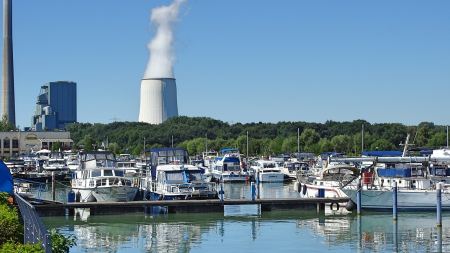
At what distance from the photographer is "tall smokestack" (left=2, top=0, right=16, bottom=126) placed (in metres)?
184

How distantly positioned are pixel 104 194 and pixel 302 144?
87631mm

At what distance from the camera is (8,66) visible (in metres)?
184

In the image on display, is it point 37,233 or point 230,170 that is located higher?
point 37,233

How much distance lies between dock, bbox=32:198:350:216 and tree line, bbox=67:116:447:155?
68.6 metres

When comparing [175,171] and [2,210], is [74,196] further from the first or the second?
[2,210]

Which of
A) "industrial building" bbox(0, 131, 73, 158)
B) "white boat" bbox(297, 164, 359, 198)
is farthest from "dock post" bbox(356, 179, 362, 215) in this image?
"industrial building" bbox(0, 131, 73, 158)

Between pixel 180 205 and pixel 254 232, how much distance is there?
6.74 metres

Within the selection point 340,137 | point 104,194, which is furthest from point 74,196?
point 340,137

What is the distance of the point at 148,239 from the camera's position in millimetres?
38125

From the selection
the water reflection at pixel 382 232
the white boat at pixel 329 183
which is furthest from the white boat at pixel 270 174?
the water reflection at pixel 382 232

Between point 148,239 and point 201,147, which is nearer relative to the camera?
point 148,239

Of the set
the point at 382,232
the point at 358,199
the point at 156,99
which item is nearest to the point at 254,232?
the point at 382,232

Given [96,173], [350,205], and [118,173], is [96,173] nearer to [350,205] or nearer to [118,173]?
[118,173]

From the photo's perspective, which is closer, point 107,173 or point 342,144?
point 107,173
